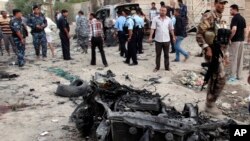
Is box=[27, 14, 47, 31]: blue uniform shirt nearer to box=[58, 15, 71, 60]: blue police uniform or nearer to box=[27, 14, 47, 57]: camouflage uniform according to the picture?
box=[27, 14, 47, 57]: camouflage uniform

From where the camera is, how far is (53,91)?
8.90 meters

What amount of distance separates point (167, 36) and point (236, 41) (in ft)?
6.27

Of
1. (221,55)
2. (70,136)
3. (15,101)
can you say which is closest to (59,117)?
(70,136)

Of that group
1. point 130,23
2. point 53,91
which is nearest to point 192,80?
point 130,23

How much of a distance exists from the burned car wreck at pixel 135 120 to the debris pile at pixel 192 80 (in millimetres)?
3677

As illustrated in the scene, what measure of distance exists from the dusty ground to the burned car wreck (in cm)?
59

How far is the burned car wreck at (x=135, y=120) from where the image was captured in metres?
4.51

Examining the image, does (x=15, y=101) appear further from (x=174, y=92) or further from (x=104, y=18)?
(x=104, y=18)

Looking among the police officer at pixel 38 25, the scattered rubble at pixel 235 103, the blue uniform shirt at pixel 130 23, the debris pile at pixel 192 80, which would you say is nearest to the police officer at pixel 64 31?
the police officer at pixel 38 25

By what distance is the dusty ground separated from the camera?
6.29 m

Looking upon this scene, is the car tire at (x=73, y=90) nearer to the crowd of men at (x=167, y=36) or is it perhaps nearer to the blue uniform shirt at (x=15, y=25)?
the crowd of men at (x=167, y=36)

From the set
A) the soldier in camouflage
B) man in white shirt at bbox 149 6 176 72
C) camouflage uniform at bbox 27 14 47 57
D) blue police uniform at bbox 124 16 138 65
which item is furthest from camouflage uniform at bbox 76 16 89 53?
man in white shirt at bbox 149 6 176 72

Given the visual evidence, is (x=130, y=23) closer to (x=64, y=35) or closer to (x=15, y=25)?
(x=64, y=35)

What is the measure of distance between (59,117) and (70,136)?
1022mm
